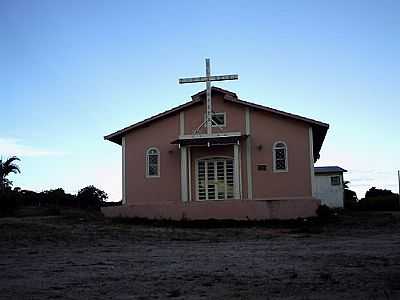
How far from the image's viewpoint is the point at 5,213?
26.0 metres

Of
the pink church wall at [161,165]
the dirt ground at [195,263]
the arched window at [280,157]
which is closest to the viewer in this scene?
the dirt ground at [195,263]

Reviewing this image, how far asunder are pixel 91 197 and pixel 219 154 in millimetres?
15852

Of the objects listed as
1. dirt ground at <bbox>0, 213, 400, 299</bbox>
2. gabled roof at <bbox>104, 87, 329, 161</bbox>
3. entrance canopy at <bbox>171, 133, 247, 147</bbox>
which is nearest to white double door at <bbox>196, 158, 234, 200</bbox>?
entrance canopy at <bbox>171, 133, 247, 147</bbox>

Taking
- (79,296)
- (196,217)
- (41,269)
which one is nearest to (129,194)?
(196,217)

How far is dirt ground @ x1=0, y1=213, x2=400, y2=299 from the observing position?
7086mm

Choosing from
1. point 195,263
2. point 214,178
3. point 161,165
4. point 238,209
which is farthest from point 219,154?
point 195,263

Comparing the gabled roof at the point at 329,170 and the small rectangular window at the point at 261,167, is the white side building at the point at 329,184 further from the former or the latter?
the small rectangular window at the point at 261,167

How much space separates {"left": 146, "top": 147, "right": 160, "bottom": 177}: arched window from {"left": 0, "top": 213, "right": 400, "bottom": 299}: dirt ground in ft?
23.7

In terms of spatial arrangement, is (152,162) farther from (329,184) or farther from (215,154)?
(329,184)

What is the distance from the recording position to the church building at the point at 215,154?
2436 centimetres

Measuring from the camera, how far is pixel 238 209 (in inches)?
884

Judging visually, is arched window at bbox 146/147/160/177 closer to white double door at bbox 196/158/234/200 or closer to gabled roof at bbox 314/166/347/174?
white double door at bbox 196/158/234/200

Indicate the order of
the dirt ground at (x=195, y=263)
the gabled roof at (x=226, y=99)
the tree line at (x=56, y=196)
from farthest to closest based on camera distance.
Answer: the tree line at (x=56, y=196), the gabled roof at (x=226, y=99), the dirt ground at (x=195, y=263)

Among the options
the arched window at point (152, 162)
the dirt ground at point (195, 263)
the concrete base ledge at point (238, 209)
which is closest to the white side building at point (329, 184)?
the arched window at point (152, 162)
